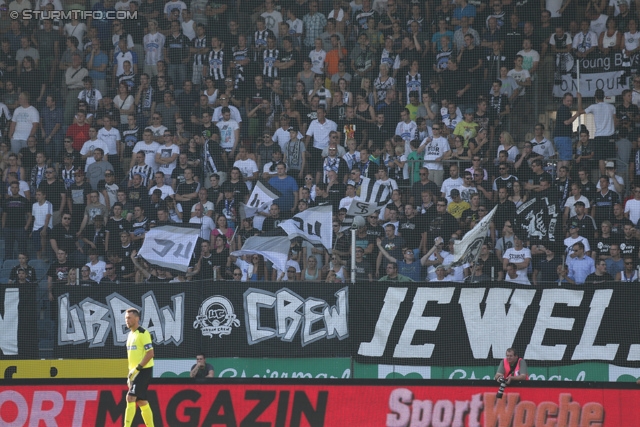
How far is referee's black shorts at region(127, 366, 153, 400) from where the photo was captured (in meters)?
11.8

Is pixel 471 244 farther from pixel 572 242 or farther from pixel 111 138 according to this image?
pixel 111 138

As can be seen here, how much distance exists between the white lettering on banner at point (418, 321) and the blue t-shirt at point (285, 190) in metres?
3.03

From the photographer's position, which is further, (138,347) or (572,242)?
(572,242)

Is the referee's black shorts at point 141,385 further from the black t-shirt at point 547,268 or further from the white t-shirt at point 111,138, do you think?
the white t-shirt at point 111,138

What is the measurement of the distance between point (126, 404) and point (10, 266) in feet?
14.9

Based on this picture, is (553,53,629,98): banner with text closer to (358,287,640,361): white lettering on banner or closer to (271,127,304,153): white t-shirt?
(271,127,304,153): white t-shirt

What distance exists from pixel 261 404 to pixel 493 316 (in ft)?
11.9

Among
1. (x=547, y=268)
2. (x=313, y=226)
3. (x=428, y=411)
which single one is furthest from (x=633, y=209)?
(x=428, y=411)

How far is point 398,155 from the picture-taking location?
664 inches

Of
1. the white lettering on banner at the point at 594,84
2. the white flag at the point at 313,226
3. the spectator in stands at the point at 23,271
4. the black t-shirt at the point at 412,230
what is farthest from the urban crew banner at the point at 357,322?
the white lettering on banner at the point at 594,84

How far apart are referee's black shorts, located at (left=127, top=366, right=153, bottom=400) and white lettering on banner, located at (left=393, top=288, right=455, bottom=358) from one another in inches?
150

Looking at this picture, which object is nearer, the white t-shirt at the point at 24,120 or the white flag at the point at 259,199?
the white flag at the point at 259,199

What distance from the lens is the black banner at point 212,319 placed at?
558 inches

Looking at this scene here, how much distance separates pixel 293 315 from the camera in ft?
46.8
